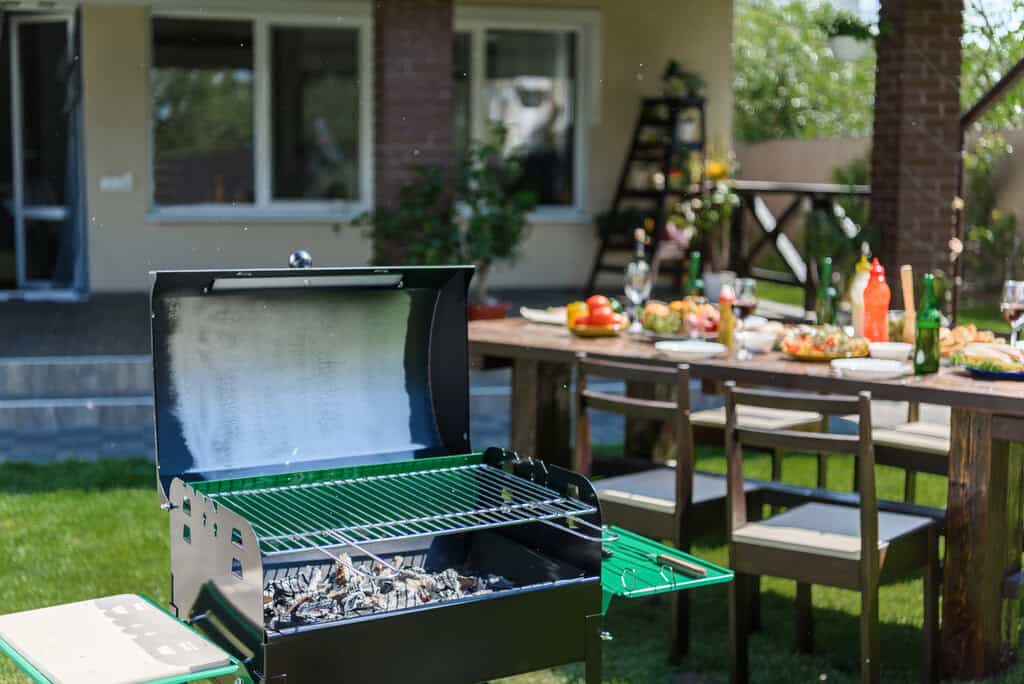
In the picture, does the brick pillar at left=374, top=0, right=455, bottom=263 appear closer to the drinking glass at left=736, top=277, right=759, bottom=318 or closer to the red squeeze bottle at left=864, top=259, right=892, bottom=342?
the drinking glass at left=736, top=277, right=759, bottom=318

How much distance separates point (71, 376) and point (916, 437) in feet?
16.1

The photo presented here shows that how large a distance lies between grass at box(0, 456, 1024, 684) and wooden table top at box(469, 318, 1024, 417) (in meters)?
0.80

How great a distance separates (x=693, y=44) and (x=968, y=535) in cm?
856

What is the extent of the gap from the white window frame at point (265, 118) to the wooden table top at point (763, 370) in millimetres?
Answer: 6115

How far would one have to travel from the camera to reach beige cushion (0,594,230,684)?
2311mm

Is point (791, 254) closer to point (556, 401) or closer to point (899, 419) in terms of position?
point (899, 419)

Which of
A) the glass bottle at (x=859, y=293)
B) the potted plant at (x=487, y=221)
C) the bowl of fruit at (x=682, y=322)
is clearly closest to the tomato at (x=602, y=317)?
the bowl of fruit at (x=682, y=322)

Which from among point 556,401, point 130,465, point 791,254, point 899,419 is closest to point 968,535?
point 556,401

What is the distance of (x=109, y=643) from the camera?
246 centimetres

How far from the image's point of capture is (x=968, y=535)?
12.0ft

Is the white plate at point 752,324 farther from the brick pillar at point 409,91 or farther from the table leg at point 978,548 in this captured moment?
the brick pillar at point 409,91

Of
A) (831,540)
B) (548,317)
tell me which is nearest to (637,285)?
(548,317)

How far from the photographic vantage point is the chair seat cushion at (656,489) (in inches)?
161

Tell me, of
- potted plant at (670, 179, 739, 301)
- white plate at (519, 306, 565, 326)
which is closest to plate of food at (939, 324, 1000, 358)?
white plate at (519, 306, 565, 326)
